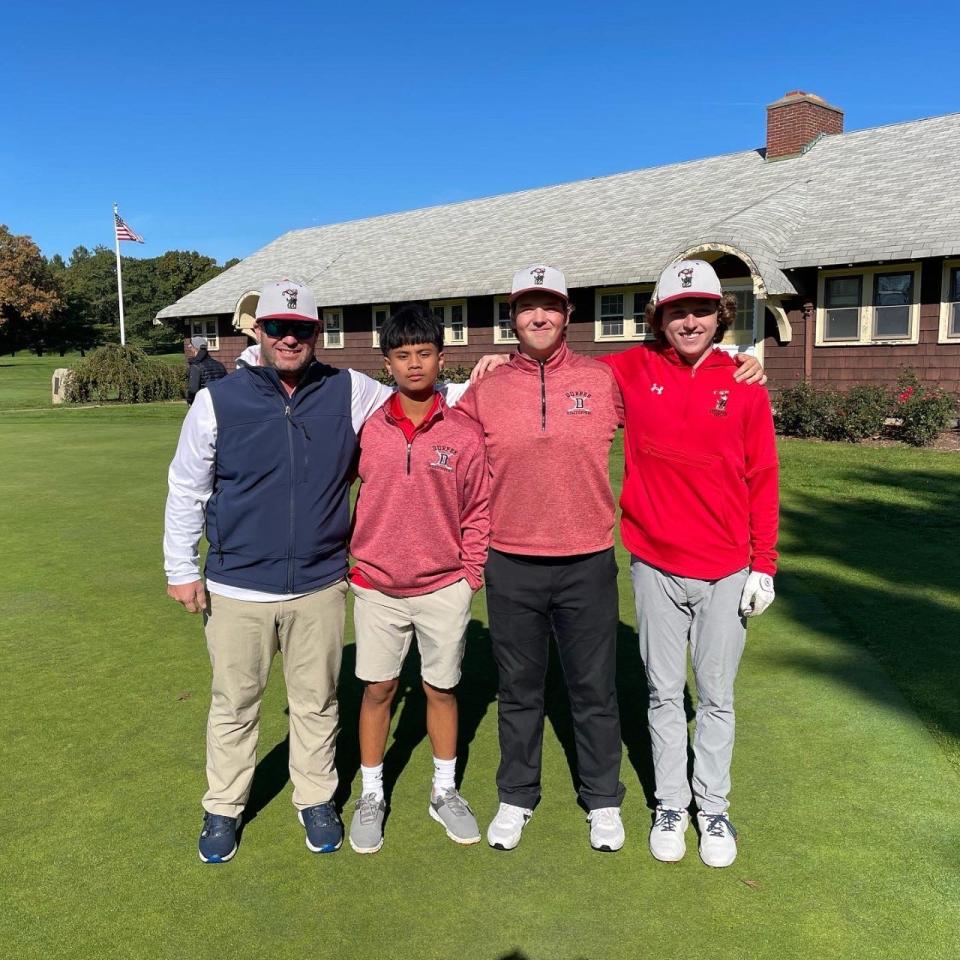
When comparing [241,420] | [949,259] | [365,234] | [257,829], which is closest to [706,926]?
[257,829]

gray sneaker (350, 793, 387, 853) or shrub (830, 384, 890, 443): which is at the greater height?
shrub (830, 384, 890, 443)

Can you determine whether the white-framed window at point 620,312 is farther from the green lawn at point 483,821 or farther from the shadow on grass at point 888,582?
the green lawn at point 483,821

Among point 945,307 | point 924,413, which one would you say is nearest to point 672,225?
point 945,307

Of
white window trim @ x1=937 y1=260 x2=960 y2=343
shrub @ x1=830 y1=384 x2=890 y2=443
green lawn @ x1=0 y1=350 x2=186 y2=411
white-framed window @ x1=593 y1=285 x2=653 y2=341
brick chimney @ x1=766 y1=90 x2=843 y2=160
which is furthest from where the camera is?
green lawn @ x1=0 y1=350 x2=186 y2=411

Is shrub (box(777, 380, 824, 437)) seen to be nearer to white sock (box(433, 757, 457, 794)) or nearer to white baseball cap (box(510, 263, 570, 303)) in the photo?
white baseball cap (box(510, 263, 570, 303))

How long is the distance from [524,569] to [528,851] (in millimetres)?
1062

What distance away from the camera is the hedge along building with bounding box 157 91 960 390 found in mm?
16062

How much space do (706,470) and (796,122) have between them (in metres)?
21.0

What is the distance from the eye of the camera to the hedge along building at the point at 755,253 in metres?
16.1

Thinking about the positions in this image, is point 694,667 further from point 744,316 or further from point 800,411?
point 744,316

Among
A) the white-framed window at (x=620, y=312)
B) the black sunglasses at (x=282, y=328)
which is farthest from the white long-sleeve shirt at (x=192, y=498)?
the white-framed window at (x=620, y=312)

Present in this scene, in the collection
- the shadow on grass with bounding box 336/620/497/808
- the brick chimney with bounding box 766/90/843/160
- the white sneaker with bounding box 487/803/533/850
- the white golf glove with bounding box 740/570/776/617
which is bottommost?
the shadow on grass with bounding box 336/620/497/808

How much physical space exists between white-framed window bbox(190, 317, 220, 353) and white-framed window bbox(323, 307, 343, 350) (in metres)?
6.50

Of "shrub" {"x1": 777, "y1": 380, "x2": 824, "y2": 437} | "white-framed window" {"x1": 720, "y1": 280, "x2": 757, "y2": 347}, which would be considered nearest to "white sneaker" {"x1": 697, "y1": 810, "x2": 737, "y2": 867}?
"shrub" {"x1": 777, "y1": 380, "x2": 824, "y2": 437}
